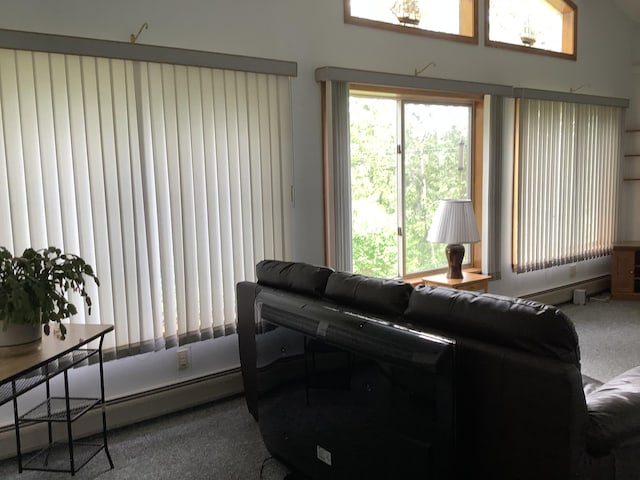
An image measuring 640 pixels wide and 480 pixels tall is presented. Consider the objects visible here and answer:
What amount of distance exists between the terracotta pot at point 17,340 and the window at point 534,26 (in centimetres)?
395

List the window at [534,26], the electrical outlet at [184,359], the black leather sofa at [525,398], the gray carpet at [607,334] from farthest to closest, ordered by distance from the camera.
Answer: the window at [534,26] < the gray carpet at [607,334] < the electrical outlet at [184,359] < the black leather sofa at [525,398]

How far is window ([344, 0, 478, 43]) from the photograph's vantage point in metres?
3.80

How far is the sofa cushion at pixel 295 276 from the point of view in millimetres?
2326

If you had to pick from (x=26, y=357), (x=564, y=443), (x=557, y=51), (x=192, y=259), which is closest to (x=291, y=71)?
(x=192, y=259)

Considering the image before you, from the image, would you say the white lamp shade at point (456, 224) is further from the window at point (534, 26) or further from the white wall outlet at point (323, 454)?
the white wall outlet at point (323, 454)

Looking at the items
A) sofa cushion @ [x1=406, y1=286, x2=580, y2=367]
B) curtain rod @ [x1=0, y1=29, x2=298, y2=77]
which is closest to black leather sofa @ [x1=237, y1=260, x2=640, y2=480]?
sofa cushion @ [x1=406, y1=286, x2=580, y2=367]

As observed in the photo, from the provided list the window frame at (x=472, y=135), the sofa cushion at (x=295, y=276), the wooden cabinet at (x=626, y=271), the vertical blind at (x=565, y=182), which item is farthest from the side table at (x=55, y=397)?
the wooden cabinet at (x=626, y=271)

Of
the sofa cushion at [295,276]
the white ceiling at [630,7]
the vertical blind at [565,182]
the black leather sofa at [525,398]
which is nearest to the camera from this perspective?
the black leather sofa at [525,398]

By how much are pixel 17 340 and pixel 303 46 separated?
2.37 metres

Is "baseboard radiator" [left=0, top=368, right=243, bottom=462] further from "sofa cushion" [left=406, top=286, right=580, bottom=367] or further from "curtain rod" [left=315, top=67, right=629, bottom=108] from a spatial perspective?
"curtain rod" [left=315, top=67, right=629, bottom=108]

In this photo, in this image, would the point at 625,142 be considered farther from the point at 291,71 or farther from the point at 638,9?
the point at 291,71

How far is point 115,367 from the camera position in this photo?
115 inches

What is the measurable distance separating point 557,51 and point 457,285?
2.71 m

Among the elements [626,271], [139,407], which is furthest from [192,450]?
[626,271]
